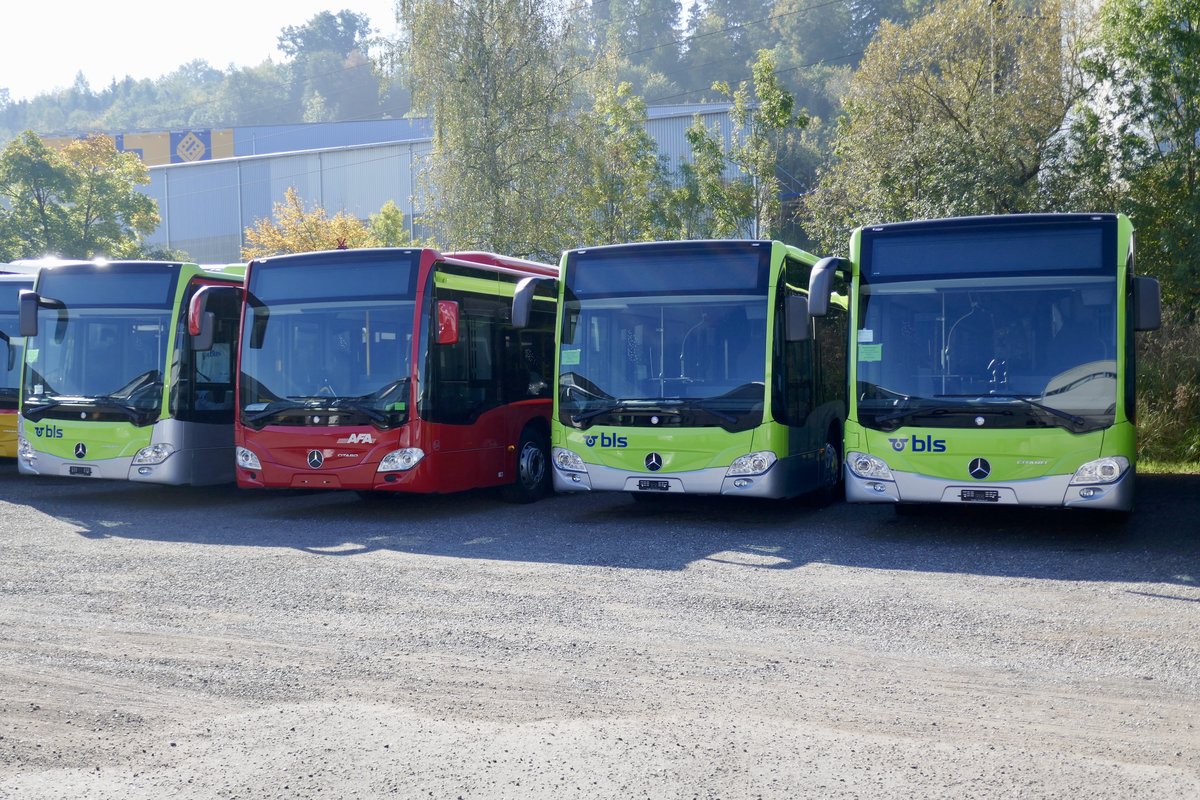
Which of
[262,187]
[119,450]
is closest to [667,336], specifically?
[119,450]

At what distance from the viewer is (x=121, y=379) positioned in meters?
14.8

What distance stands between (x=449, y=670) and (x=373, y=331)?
7060 mm

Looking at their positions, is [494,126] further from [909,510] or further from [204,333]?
[909,510]

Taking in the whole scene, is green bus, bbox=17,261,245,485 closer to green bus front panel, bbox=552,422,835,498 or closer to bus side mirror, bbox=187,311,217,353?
bus side mirror, bbox=187,311,217,353

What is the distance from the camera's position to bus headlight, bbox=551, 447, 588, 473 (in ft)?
43.2

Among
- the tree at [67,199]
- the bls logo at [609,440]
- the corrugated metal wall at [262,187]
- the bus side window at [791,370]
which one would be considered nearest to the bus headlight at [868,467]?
the bus side window at [791,370]

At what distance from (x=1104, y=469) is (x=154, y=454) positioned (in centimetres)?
990

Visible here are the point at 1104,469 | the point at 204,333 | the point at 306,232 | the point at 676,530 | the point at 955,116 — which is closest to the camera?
the point at 1104,469

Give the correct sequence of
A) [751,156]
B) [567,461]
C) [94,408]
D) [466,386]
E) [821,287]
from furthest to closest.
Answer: [751,156] < [94,408] < [466,386] < [567,461] < [821,287]

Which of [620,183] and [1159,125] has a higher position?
[620,183]

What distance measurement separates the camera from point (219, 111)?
152 metres

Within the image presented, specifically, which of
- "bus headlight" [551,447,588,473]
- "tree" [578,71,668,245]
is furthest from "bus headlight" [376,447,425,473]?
"tree" [578,71,668,245]

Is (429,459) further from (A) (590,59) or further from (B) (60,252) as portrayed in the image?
(B) (60,252)

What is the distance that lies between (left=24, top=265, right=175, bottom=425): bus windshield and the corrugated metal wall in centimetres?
3546
